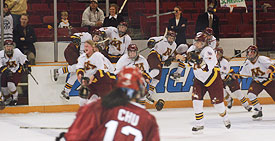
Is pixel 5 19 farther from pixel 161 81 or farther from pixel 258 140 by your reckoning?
pixel 258 140

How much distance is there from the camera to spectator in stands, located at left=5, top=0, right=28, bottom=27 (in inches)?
352

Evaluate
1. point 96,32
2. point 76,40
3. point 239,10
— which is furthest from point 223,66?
point 76,40

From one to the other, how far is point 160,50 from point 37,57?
6.77 ft

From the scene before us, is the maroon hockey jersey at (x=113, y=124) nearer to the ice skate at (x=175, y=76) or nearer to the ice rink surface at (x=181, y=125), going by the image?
the ice rink surface at (x=181, y=125)

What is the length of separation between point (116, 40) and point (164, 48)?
865 millimetres

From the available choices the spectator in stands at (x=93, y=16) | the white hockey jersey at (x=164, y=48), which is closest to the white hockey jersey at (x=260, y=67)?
the white hockey jersey at (x=164, y=48)

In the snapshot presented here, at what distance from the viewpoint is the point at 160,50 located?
9.53 meters

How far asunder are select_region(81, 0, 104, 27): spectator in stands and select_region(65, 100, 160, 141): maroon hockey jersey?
6457 mm

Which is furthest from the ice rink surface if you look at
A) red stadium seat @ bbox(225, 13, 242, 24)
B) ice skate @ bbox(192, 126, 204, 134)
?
red stadium seat @ bbox(225, 13, 242, 24)

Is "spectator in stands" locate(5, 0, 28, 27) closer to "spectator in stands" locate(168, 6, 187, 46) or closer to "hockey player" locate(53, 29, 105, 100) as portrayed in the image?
"hockey player" locate(53, 29, 105, 100)

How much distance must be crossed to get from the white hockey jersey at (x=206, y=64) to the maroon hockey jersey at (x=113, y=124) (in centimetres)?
391

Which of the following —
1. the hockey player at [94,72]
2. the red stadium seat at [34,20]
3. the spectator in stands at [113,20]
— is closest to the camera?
the hockey player at [94,72]

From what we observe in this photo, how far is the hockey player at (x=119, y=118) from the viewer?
2629 mm

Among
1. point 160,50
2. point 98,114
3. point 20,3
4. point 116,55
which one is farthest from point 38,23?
point 98,114
